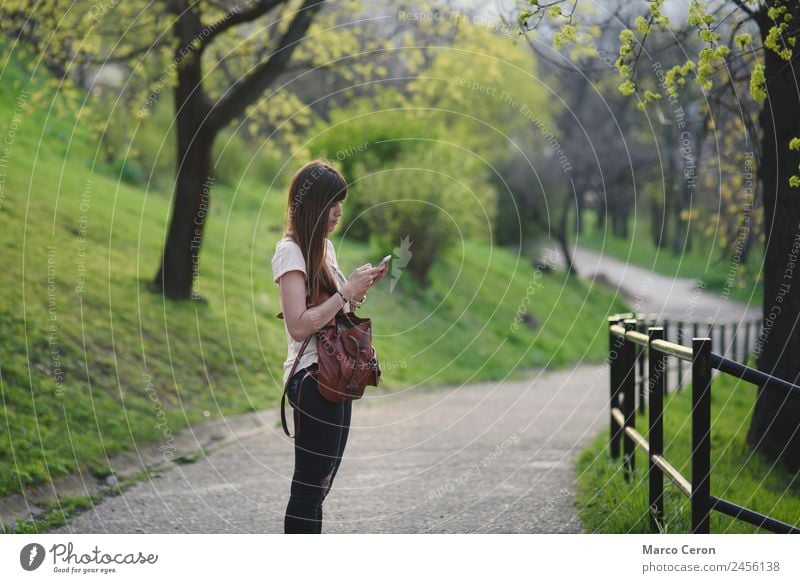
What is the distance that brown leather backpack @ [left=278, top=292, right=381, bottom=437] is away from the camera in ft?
11.9

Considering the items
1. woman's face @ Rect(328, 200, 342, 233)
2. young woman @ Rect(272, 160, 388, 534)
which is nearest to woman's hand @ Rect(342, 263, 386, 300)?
young woman @ Rect(272, 160, 388, 534)

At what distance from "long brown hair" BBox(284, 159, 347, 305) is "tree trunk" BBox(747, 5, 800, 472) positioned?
3748 mm

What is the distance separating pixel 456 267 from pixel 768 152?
48.3ft

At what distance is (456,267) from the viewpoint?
21.1m

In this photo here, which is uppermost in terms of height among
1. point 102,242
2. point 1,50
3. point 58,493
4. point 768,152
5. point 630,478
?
point 1,50

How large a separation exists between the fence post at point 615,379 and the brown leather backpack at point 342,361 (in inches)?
105

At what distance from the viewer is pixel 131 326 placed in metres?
9.94

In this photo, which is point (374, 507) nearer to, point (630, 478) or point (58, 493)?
point (630, 478)

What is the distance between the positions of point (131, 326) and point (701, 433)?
7051 mm

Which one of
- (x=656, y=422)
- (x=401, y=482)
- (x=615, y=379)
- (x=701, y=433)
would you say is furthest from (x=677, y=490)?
(x=401, y=482)

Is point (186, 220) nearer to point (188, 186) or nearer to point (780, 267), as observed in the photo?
point (188, 186)

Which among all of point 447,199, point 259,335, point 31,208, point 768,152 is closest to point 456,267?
point 447,199

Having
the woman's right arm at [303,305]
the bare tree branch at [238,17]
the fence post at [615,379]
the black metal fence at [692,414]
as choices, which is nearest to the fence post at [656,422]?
the black metal fence at [692,414]
